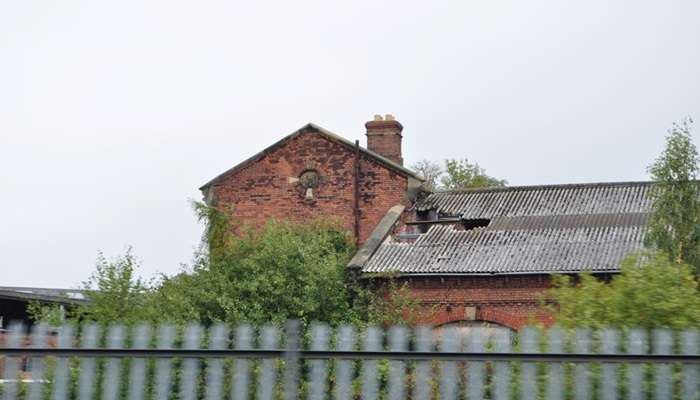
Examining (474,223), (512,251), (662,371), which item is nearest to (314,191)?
(474,223)

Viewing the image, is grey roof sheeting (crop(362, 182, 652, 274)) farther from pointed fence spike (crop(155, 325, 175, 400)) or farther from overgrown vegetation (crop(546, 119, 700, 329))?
pointed fence spike (crop(155, 325, 175, 400))

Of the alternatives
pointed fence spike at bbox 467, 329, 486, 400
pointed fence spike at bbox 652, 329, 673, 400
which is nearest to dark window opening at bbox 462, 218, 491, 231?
pointed fence spike at bbox 467, 329, 486, 400

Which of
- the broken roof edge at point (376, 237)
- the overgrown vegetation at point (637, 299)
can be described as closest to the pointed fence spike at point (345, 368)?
the overgrown vegetation at point (637, 299)

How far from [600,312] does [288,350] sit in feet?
15.6

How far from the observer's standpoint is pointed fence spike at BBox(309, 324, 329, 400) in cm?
716

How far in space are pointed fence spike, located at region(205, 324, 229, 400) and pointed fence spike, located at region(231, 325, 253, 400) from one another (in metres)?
0.08

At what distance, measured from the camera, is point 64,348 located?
7.39 metres

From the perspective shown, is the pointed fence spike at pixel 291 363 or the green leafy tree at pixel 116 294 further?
the green leafy tree at pixel 116 294

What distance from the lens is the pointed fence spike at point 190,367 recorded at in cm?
730

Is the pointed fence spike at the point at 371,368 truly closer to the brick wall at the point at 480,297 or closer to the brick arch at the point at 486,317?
the brick wall at the point at 480,297

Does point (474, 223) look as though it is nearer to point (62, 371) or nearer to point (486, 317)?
point (486, 317)

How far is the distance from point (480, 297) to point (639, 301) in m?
15.7

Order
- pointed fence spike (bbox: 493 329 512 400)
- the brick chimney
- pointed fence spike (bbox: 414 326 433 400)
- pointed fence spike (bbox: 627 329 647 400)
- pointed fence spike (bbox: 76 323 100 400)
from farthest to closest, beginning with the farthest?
the brick chimney, pointed fence spike (bbox: 76 323 100 400), pointed fence spike (bbox: 414 326 433 400), pointed fence spike (bbox: 493 329 512 400), pointed fence spike (bbox: 627 329 647 400)

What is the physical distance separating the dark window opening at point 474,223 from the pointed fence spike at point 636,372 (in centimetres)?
2292
